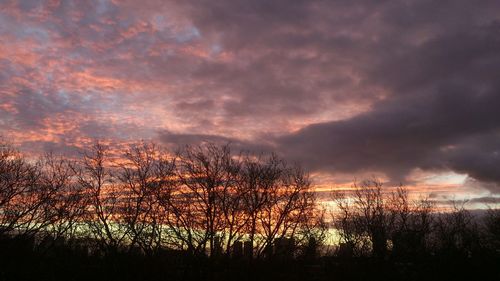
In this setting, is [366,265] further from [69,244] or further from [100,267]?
[69,244]

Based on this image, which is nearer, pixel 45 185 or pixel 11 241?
pixel 11 241

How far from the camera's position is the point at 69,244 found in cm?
4288

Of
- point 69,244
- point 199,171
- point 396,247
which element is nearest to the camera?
point 69,244

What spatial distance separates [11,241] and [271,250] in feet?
87.9

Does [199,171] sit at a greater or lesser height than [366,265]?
greater

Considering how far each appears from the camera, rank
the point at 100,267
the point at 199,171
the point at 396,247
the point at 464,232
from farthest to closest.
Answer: the point at 464,232
the point at 396,247
the point at 199,171
the point at 100,267

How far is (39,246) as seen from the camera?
3966 cm

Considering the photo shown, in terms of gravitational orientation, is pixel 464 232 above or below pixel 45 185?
below

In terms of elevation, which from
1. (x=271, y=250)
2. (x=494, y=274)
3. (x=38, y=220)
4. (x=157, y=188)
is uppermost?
(x=157, y=188)

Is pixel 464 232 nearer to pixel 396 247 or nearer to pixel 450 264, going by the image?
pixel 396 247

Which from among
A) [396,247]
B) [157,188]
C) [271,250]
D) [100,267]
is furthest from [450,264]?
[100,267]

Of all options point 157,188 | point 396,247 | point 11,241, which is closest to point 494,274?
point 396,247

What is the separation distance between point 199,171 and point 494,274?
1314 inches

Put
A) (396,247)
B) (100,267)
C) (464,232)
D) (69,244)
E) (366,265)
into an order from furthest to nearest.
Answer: (464,232), (396,247), (366,265), (69,244), (100,267)
